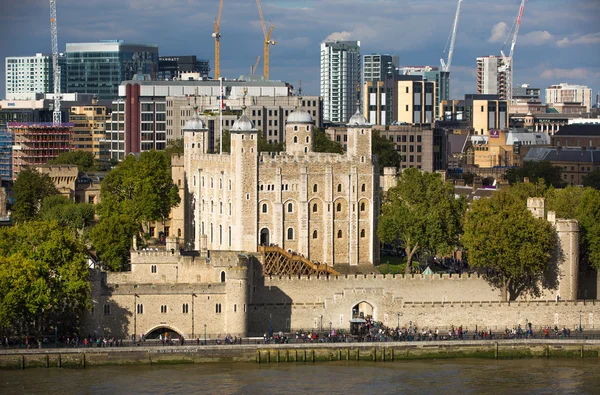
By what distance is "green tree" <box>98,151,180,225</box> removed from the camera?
14700 cm

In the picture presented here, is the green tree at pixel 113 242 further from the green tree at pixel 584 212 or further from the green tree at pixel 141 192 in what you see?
the green tree at pixel 584 212

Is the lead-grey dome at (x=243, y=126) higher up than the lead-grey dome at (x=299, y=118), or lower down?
lower down

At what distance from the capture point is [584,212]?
131625 mm

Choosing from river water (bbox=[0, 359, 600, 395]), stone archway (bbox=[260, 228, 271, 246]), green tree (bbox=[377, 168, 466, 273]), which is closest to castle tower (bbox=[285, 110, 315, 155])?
green tree (bbox=[377, 168, 466, 273])

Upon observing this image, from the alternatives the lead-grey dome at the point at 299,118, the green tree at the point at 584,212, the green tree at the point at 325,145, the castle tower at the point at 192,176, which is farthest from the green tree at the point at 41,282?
the green tree at the point at 325,145

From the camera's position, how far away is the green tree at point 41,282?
352 ft

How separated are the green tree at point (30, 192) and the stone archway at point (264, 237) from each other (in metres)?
29.1

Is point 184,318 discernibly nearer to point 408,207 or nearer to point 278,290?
point 278,290

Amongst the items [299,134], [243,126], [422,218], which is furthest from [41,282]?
[299,134]

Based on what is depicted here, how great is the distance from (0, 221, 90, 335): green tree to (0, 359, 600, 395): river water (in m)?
4.06

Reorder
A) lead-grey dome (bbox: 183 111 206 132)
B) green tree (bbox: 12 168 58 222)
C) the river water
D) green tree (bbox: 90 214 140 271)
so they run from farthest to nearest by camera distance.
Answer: green tree (bbox: 12 168 58 222) → lead-grey dome (bbox: 183 111 206 132) → green tree (bbox: 90 214 140 271) → the river water

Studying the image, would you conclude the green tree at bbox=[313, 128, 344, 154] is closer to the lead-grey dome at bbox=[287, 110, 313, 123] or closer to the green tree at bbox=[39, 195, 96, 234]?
the green tree at bbox=[39, 195, 96, 234]

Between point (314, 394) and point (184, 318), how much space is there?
14.3 metres

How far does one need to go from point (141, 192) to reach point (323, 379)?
4657 centimetres
